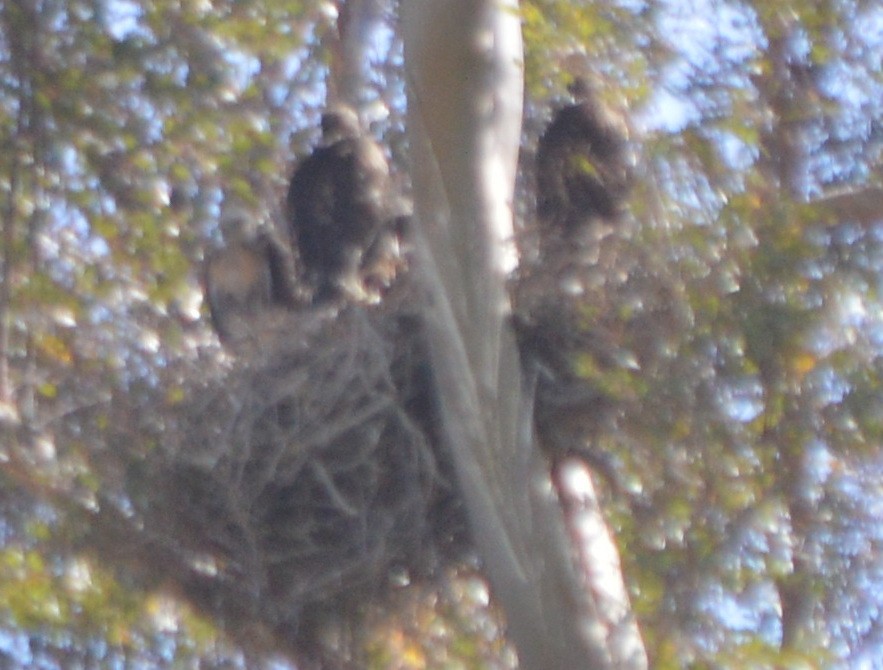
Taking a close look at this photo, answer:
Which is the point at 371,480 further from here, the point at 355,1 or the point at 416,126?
the point at 355,1

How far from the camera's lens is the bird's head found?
15.5ft

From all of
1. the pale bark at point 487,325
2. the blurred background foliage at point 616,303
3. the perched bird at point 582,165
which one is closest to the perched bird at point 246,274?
the blurred background foliage at point 616,303

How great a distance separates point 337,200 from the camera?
470 cm

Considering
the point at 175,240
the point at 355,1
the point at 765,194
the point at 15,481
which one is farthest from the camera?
the point at 355,1

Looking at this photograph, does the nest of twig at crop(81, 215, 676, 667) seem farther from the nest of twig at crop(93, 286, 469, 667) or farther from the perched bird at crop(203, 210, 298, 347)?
the perched bird at crop(203, 210, 298, 347)

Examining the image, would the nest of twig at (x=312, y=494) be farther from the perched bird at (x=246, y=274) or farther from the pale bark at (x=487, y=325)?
the perched bird at (x=246, y=274)

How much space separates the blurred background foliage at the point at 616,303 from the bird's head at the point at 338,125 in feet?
0.48

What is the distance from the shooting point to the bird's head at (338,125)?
472 centimetres

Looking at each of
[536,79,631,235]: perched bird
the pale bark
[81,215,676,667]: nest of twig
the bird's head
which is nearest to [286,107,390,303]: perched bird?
the bird's head

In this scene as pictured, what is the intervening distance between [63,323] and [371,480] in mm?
1207

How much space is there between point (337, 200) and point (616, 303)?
1.39 m

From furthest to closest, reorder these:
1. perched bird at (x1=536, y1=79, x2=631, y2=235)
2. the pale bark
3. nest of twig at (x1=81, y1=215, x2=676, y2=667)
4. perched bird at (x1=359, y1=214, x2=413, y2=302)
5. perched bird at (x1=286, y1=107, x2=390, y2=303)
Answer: perched bird at (x1=286, y1=107, x2=390, y2=303)
perched bird at (x1=359, y1=214, x2=413, y2=302)
perched bird at (x1=536, y1=79, x2=631, y2=235)
nest of twig at (x1=81, y1=215, x2=676, y2=667)
the pale bark

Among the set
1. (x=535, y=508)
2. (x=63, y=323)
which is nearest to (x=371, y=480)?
(x=535, y=508)

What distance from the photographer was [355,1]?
16.9ft
